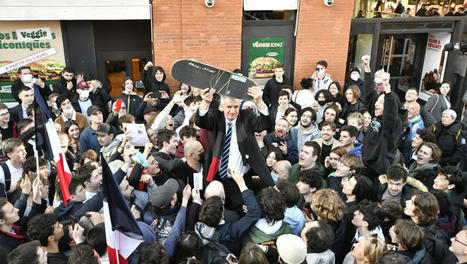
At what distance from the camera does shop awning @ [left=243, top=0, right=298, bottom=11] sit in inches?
354

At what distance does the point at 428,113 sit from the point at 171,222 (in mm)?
6142

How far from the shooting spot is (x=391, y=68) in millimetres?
11422

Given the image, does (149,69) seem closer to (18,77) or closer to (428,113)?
(18,77)

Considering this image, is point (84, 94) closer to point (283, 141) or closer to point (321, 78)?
point (283, 141)

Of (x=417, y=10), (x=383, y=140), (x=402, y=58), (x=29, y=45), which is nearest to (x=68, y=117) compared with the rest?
(x=29, y=45)

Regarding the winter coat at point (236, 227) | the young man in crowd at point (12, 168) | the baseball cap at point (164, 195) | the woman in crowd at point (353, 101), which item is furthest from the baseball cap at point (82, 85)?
the winter coat at point (236, 227)

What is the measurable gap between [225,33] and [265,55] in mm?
1152

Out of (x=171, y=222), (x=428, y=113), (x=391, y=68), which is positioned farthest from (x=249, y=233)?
(x=391, y=68)

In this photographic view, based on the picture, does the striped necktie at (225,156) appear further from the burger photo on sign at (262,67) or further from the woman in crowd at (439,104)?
the woman in crowd at (439,104)

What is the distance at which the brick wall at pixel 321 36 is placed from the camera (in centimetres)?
927

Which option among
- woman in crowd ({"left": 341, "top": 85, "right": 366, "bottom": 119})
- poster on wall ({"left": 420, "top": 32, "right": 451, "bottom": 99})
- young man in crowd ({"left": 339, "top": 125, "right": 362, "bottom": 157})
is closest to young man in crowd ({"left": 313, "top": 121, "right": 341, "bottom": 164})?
young man in crowd ({"left": 339, "top": 125, "right": 362, "bottom": 157})

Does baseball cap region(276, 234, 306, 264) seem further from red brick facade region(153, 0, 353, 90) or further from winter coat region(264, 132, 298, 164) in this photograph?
red brick facade region(153, 0, 353, 90)

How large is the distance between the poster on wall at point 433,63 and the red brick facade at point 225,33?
2.89 meters

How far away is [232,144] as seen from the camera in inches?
195
